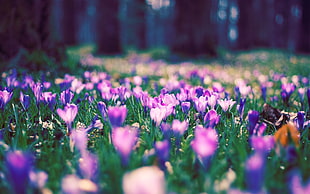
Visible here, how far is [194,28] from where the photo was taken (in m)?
9.45

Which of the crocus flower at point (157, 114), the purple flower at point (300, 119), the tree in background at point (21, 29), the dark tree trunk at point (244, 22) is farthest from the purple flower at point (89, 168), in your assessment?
the dark tree trunk at point (244, 22)

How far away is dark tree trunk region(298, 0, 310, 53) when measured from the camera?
505 inches

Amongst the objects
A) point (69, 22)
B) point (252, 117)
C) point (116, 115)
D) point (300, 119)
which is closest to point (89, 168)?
point (116, 115)

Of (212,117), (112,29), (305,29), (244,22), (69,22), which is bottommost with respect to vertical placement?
(212,117)

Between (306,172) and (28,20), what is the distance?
183 inches

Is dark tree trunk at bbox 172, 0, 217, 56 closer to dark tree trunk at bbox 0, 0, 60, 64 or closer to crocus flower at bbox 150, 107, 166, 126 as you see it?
dark tree trunk at bbox 0, 0, 60, 64

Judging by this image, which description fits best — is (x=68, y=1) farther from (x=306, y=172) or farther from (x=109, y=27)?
(x=306, y=172)

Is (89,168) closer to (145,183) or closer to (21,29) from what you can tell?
(145,183)

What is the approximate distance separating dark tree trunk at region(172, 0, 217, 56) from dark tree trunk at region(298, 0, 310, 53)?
5760mm

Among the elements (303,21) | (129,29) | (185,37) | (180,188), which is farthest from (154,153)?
(129,29)

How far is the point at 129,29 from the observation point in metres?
34.7

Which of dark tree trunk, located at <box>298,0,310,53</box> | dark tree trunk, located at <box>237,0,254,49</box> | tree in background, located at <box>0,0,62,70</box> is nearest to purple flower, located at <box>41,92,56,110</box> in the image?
tree in background, located at <box>0,0,62,70</box>

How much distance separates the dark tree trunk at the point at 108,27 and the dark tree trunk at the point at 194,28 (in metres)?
2.73

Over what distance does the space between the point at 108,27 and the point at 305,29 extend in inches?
340
